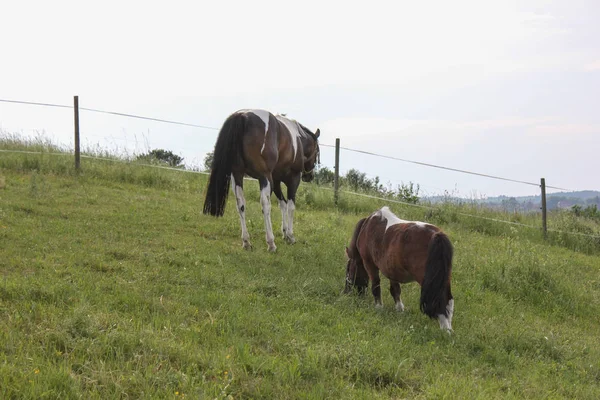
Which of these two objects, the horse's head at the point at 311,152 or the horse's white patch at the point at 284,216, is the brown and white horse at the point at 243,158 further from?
the horse's head at the point at 311,152

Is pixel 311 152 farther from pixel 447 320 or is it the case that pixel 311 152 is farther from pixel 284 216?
pixel 447 320

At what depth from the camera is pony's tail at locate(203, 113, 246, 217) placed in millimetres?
7504

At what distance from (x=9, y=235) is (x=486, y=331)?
5.86 metres

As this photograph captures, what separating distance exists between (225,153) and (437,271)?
12.3 ft

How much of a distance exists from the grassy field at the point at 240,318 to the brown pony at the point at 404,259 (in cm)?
27

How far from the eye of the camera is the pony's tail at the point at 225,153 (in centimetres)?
750

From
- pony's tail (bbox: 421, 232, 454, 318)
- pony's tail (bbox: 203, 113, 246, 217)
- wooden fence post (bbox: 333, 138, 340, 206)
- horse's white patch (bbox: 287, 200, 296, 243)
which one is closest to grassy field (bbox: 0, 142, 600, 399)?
horse's white patch (bbox: 287, 200, 296, 243)

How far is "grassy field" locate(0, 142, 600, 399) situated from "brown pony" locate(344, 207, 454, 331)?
10.5 inches

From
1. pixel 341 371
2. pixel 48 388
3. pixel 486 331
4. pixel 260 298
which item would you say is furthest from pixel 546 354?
pixel 48 388

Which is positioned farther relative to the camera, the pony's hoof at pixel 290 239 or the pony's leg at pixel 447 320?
the pony's hoof at pixel 290 239

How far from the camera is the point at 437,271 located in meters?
4.87

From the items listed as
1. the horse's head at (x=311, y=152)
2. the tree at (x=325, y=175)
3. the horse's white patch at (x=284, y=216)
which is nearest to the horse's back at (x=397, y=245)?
the horse's white patch at (x=284, y=216)

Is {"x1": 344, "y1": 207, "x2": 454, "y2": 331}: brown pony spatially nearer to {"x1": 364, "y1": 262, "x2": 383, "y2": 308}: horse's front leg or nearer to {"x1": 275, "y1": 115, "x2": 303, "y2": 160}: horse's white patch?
{"x1": 364, "y1": 262, "x2": 383, "y2": 308}: horse's front leg

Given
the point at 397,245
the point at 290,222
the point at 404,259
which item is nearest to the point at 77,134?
the point at 290,222
